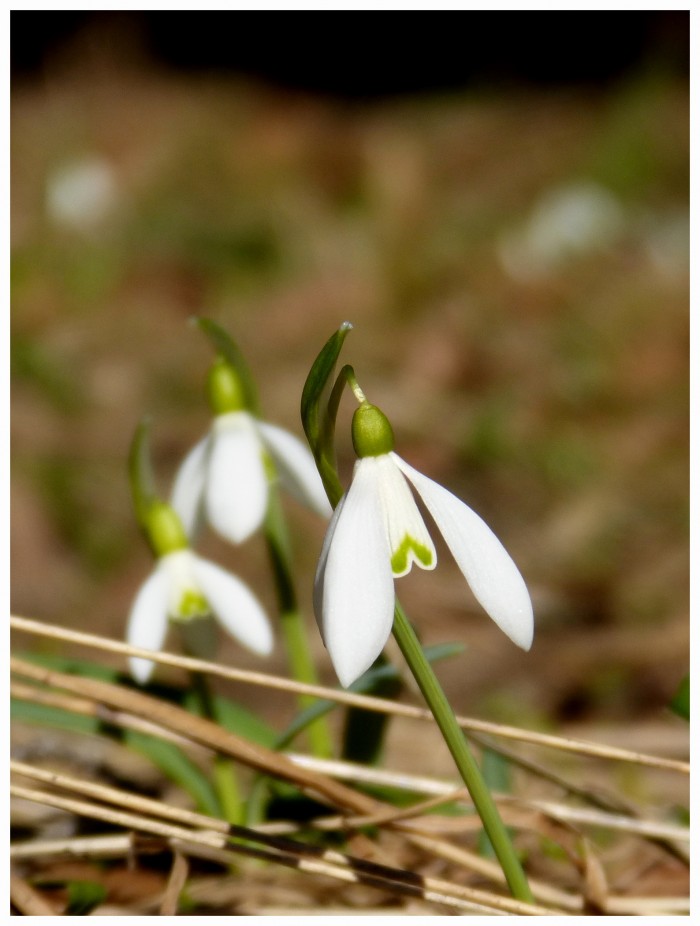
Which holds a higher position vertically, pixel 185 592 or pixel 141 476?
pixel 141 476

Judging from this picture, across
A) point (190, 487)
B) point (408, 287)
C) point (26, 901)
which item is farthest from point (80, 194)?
point (26, 901)

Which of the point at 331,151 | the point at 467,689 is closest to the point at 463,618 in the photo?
the point at 467,689

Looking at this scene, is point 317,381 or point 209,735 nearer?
point 317,381

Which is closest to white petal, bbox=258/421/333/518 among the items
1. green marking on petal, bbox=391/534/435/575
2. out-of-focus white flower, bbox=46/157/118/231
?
green marking on petal, bbox=391/534/435/575

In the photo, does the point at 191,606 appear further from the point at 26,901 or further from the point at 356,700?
the point at 26,901

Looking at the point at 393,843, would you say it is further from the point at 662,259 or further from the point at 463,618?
the point at 662,259

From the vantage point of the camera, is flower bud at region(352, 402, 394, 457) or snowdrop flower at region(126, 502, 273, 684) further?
snowdrop flower at region(126, 502, 273, 684)

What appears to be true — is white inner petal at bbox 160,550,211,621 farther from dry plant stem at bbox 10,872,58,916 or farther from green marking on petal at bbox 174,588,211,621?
dry plant stem at bbox 10,872,58,916
